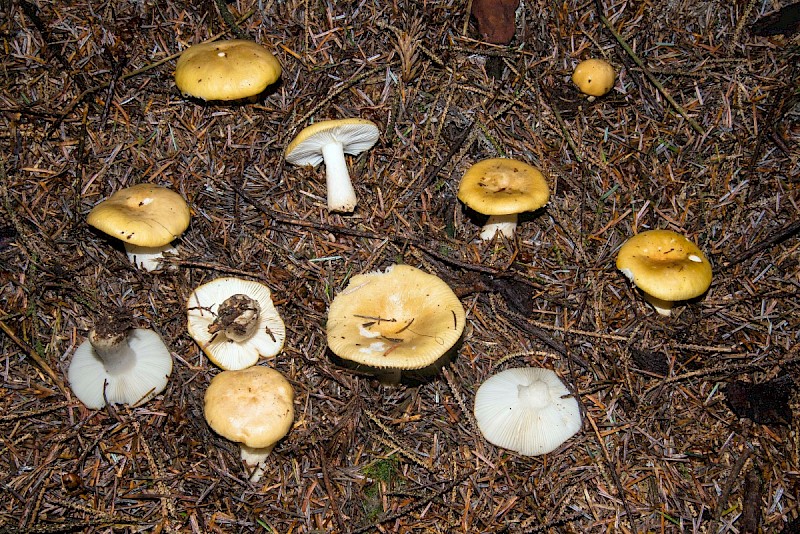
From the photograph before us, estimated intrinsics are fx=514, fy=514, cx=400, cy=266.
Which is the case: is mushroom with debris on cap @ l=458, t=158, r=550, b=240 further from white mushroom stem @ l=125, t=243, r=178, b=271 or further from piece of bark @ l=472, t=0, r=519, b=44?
white mushroom stem @ l=125, t=243, r=178, b=271

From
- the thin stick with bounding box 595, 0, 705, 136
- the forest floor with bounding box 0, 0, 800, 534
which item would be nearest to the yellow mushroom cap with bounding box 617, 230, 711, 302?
the forest floor with bounding box 0, 0, 800, 534

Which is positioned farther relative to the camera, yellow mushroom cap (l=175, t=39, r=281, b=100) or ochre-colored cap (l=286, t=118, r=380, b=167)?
yellow mushroom cap (l=175, t=39, r=281, b=100)

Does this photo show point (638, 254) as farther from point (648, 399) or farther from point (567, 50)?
point (567, 50)

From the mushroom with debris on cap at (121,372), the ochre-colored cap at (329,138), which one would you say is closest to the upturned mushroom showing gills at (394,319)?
the ochre-colored cap at (329,138)

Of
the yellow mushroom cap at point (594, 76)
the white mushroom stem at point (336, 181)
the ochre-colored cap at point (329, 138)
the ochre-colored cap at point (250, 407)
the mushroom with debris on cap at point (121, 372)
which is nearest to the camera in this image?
the ochre-colored cap at point (250, 407)

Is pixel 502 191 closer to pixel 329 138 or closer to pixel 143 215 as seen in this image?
pixel 329 138

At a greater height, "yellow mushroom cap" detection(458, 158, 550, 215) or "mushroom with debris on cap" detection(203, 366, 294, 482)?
"yellow mushroom cap" detection(458, 158, 550, 215)

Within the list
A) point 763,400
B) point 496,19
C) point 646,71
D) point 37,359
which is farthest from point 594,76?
point 37,359

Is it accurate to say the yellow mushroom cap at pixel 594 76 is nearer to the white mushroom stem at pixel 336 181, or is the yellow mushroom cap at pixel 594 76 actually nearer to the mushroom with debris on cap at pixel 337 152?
the mushroom with debris on cap at pixel 337 152
